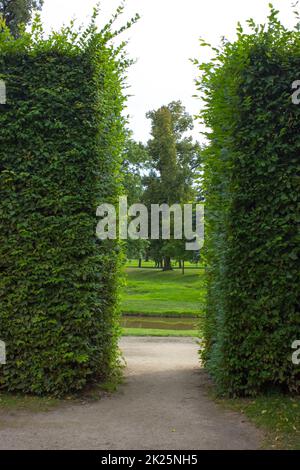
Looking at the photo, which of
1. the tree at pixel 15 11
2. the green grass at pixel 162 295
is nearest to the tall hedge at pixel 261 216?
the green grass at pixel 162 295

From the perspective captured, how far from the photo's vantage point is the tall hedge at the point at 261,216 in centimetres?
723

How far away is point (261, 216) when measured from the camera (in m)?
7.34

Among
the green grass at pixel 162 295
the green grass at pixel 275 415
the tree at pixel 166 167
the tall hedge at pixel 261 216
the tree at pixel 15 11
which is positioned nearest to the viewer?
the green grass at pixel 275 415

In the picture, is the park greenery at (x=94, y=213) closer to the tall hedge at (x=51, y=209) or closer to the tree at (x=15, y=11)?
the tall hedge at (x=51, y=209)

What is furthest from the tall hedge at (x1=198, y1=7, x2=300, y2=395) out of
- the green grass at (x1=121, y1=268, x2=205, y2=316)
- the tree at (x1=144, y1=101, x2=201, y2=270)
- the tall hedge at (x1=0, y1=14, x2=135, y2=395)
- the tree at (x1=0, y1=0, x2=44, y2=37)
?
the tree at (x1=144, y1=101, x2=201, y2=270)

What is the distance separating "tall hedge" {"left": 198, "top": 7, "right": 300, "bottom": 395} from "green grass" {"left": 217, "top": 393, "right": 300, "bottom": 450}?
219 mm

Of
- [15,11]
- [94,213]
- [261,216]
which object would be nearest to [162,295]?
[15,11]

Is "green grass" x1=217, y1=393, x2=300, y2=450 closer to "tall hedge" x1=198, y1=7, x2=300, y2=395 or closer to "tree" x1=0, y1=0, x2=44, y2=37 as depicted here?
"tall hedge" x1=198, y1=7, x2=300, y2=395

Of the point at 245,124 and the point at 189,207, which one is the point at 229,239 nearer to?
the point at 245,124

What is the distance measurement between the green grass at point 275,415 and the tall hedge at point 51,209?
7.61 ft

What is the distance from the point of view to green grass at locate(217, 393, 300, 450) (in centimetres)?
571

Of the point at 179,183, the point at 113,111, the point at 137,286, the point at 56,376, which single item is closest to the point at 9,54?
the point at 113,111

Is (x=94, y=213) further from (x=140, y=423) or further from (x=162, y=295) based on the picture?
(x=162, y=295)

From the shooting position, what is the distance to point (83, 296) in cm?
753
